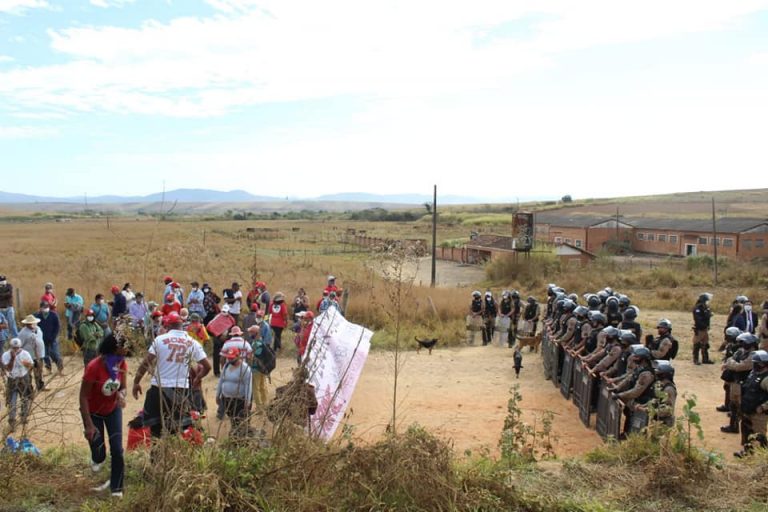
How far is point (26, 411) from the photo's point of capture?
17.2 feet

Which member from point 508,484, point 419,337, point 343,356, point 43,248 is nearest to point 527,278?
point 419,337

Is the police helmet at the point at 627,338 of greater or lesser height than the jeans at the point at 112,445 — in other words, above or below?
above

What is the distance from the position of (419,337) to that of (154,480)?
41.6 ft

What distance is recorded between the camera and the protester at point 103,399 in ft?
17.4

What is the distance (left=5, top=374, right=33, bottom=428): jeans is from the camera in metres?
5.12

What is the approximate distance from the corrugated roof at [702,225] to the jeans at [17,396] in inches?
1657

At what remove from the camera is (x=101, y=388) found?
5383 millimetres

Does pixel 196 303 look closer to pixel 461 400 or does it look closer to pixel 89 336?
pixel 89 336

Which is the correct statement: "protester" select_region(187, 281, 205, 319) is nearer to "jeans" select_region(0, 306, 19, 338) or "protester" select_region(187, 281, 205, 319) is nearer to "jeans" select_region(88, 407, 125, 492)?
"jeans" select_region(0, 306, 19, 338)

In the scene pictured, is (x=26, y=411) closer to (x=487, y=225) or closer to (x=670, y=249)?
(x=670, y=249)

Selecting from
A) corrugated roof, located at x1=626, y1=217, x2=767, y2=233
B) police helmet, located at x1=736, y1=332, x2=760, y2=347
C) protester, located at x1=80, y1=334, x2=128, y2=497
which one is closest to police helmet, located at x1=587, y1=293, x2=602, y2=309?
police helmet, located at x1=736, y1=332, x2=760, y2=347

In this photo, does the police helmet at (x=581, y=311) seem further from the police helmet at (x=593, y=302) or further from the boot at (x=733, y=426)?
the boot at (x=733, y=426)

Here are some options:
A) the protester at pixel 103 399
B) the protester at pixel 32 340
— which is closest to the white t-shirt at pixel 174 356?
the protester at pixel 103 399

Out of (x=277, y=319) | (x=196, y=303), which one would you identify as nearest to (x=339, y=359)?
(x=277, y=319)
